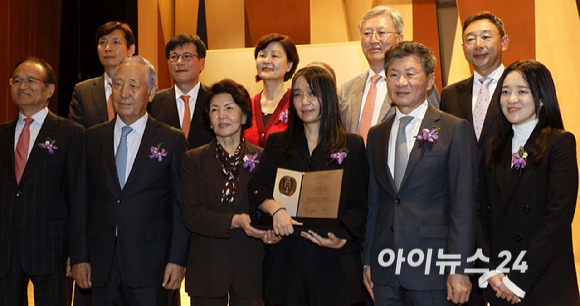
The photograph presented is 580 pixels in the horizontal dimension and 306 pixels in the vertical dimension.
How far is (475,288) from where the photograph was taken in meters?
3.01

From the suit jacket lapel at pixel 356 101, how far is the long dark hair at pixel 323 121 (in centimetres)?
71

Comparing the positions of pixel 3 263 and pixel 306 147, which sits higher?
pixel 306 147

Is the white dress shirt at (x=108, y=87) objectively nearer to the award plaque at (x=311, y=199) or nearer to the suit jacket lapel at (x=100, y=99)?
the suit jacket lapel at (x=100, y=99)

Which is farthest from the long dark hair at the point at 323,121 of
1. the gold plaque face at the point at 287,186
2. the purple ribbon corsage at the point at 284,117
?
the purple ribbon corsage at the point at 284,117

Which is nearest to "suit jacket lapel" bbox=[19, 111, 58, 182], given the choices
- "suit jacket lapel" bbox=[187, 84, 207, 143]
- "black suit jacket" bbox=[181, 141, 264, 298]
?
"suit jacket lapel" bbox=[187, 84, 207, 143]

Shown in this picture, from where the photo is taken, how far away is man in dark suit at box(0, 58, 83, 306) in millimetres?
3314

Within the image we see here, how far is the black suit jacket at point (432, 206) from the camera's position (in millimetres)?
2588

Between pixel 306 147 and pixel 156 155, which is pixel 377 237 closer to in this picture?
pixel 306 147

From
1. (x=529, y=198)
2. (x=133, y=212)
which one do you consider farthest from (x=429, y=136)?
(x=133, y=212)

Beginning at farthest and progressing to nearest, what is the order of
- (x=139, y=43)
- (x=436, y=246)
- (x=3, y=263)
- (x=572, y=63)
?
(x=139, y=43)
(x=572, y=63)
(x=3, y=263)
(x=436, y=246)

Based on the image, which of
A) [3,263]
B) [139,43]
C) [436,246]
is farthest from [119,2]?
[436,246]

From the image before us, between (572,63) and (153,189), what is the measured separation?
4.33 metres

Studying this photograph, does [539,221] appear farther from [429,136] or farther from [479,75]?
[479,75]

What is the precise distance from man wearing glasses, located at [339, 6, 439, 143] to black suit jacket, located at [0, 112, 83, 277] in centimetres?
159
